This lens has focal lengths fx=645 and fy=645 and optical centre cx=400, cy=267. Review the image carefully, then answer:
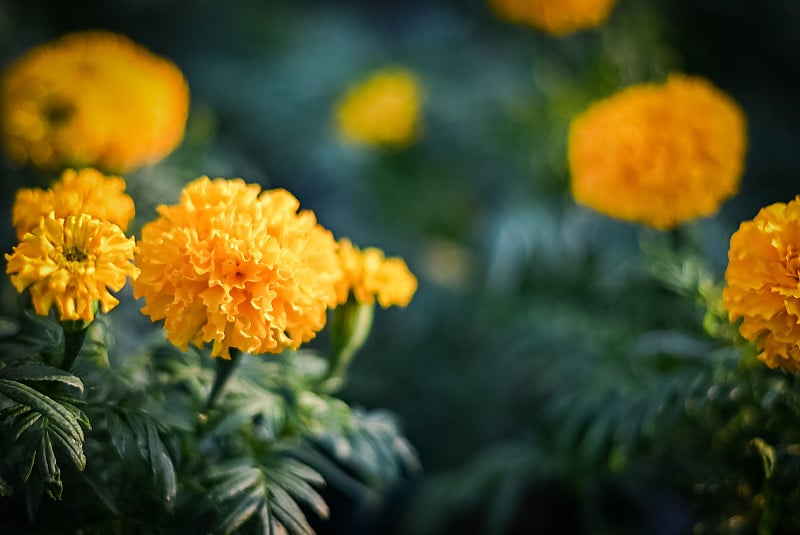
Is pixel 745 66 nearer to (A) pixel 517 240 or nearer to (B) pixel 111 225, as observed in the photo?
(A) pixel 517 240

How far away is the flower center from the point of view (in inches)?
36.1

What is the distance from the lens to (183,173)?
1.94 meters

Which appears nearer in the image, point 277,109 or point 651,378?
point 651,378

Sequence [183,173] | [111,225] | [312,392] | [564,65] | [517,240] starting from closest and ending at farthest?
[111,225], [312,392], [183,173], [517,240], [564,65]

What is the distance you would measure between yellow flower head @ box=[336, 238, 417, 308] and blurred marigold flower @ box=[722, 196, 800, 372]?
21.3 inches

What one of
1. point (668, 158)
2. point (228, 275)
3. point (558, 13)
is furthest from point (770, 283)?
point (558, 13)

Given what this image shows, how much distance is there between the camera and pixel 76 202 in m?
1.00

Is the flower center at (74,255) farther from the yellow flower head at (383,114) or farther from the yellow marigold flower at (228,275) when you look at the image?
the yellow flower head at (383,114)

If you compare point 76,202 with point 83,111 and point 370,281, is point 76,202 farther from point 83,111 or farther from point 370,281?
point 83,111

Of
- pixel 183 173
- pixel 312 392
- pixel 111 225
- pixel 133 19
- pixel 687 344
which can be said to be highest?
pixel 111 225

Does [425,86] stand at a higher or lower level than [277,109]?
higher

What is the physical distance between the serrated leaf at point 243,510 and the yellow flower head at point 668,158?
3.25 feet

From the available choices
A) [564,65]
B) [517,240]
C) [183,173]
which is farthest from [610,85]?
[183,173]

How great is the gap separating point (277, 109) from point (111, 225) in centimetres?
221
